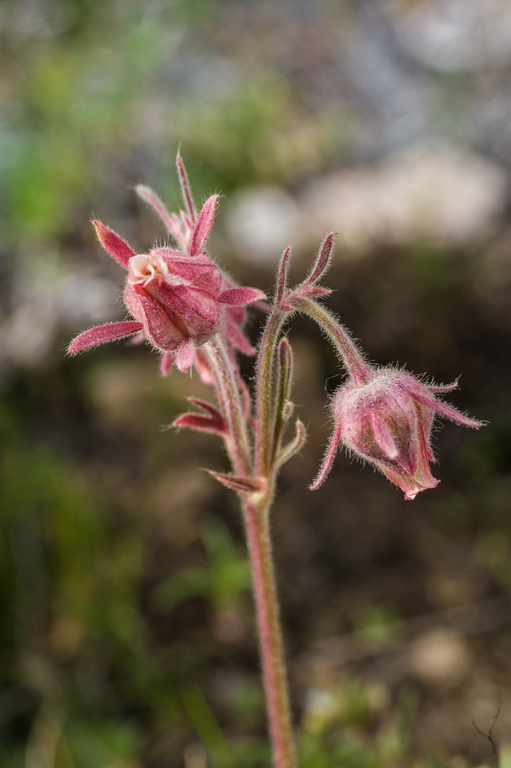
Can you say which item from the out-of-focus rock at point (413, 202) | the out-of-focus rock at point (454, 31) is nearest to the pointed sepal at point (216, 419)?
the out-of-focus rock at point (413, 202)

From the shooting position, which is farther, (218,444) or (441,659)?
(218,444)

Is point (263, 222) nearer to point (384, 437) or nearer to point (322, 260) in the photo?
point (322, 260)

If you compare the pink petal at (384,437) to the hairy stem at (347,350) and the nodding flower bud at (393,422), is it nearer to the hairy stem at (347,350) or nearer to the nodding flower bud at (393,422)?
the nodding flower bud at (393,422)

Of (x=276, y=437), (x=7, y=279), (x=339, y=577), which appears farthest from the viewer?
(x=7, y=279)

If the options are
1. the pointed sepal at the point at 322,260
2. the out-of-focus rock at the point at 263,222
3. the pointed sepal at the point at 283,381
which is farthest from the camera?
the out-of-focus rock at the point at 263,222

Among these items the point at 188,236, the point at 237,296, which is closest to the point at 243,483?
the point at 237,296

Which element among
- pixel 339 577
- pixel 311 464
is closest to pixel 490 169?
pixel 311 464

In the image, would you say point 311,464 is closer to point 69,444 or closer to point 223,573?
point 223,573
